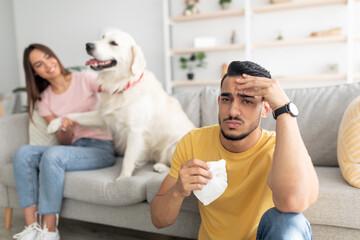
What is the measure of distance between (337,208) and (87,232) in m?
1.57

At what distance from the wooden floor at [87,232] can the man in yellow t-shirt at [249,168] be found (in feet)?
2.92

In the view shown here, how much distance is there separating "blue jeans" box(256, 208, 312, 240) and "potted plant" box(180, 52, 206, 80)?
3647mm

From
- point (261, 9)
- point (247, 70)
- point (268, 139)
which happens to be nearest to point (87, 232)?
point (268, 139)

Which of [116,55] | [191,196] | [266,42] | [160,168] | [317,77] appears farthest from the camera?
[266,42]

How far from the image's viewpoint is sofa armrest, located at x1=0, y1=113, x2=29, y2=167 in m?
2.16

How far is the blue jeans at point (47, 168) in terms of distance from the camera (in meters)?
1.76

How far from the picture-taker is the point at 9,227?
2.15 meters

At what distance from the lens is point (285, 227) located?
87cm

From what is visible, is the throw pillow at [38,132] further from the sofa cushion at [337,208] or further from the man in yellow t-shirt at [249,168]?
the sofa cushion at [337,208]

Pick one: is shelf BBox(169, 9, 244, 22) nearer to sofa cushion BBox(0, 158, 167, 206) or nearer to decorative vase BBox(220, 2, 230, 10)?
decorative vase BBox(220, 2, 230, 10)

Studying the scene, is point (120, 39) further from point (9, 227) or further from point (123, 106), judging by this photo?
point (9, 227)

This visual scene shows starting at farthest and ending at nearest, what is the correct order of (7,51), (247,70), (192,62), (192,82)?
1. (7,51)
2. (192,62)
3. (192,82)
4. (247,70)

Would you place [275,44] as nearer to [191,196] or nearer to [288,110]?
[191,196]

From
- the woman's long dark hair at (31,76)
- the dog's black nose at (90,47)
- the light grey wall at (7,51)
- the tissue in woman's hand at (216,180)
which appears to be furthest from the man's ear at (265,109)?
the light grey wall at (7,51)
